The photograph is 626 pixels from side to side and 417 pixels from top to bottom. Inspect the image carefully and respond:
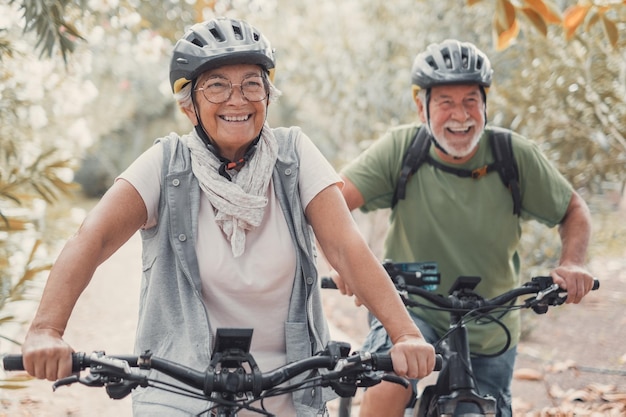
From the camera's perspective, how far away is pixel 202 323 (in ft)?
10.2

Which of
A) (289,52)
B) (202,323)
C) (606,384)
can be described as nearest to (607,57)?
(606,384)

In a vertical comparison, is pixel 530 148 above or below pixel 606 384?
above

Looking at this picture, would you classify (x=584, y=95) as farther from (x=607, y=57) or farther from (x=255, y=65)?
(x=255, y=65)

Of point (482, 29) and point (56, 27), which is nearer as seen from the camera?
point (56, 27)

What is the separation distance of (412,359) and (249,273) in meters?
0.66

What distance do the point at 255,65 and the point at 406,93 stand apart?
21.8 feet

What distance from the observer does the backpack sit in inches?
179

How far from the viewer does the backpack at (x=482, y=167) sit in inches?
179

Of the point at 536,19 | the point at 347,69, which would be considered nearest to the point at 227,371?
the point at 536,19

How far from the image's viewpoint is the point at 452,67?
4.57 m

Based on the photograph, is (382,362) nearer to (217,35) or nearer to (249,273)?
(249,273)

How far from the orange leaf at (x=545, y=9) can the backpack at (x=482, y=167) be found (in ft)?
3.70

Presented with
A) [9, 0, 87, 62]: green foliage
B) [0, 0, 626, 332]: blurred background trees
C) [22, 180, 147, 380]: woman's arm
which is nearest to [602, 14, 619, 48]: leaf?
[0, 0, 626, 332]: blurred background trees

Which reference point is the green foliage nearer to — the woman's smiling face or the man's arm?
the woman's smiling face
